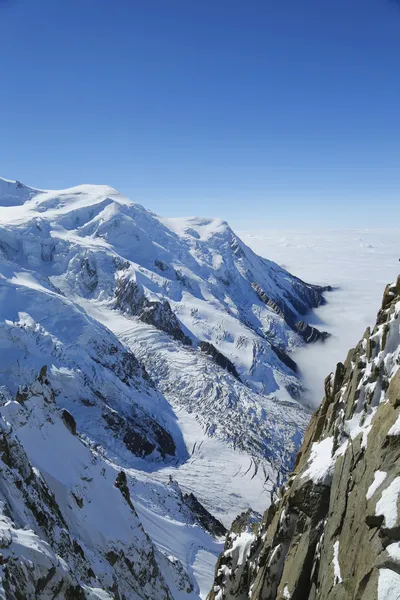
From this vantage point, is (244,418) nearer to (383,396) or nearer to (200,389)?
(200,389)

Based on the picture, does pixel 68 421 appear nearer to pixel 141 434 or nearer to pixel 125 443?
pixel 125 443

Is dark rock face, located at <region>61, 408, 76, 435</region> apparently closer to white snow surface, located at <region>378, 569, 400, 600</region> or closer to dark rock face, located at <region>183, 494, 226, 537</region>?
white snow surface, located at <region>378, 569, 400, 600</region>

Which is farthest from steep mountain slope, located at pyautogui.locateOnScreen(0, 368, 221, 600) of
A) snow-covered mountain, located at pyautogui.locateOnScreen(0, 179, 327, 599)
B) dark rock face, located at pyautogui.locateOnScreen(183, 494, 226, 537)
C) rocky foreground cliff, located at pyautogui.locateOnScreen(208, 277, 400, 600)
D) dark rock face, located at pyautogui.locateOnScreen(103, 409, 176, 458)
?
dark rock face, located at pyautogui.locateOnScreen(103, 409, 176, 458)

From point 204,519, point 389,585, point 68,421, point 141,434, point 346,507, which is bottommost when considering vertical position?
point 141,434

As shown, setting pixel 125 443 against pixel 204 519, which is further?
pixel 125 443

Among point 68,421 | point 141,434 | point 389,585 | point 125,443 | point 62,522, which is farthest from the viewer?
point 141,434

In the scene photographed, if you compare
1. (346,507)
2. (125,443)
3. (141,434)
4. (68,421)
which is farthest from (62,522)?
Answer: (141,434)

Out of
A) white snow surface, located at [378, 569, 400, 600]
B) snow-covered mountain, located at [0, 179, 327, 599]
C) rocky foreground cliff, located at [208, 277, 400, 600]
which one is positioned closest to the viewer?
white snow surface, located at [378, 569, 400, 600]

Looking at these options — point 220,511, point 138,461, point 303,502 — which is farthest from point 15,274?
point 303,502
